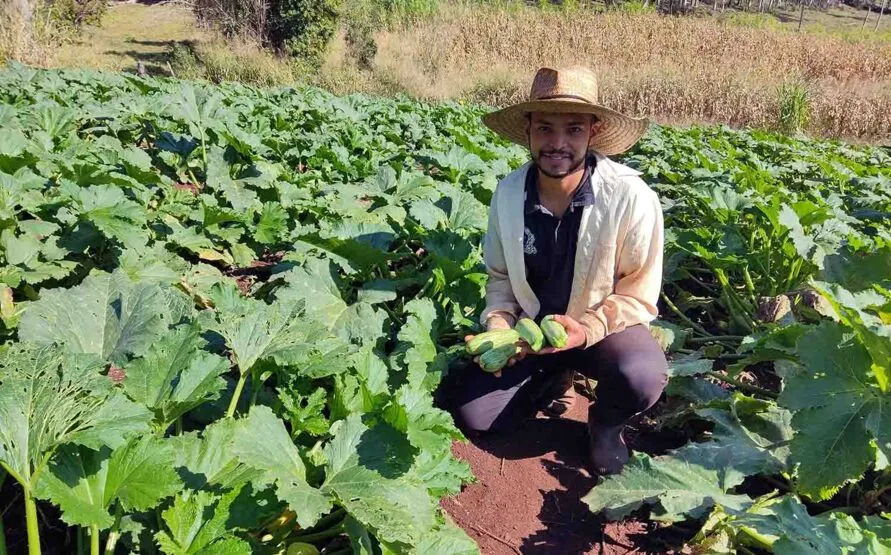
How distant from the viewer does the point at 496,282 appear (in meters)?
3.38

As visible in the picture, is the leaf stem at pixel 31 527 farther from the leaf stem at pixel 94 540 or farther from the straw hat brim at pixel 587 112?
the straw hat brim at pixel 587 112

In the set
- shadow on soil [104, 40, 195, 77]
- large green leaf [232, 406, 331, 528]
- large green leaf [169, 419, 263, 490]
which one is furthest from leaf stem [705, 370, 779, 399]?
shadow on soil [104, 40, 195, 77]

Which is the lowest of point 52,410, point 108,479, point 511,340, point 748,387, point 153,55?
point 153,55

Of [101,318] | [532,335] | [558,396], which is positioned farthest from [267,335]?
[558,396]

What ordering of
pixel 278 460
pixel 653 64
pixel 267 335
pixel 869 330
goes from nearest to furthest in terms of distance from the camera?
1. pixel 278 460
2. pixel 869 330
3. pixel 267 335
4. pixel 653 64

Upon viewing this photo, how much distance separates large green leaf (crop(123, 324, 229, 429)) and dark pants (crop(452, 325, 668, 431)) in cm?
141

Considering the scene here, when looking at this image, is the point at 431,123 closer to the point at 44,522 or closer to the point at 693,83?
the point at 44,522

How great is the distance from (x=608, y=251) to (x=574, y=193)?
1.10 ft

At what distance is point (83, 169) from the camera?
400 centimetres

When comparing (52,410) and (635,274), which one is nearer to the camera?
(52,410)

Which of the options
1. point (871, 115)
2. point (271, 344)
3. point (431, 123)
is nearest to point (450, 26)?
point (871, 115)

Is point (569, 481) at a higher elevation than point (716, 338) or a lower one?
lower

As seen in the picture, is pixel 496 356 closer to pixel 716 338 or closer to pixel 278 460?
pixel 278 460

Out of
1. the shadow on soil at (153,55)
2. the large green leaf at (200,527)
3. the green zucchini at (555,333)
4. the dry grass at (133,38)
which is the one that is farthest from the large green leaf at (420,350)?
the shadow on soil at (153,55)
